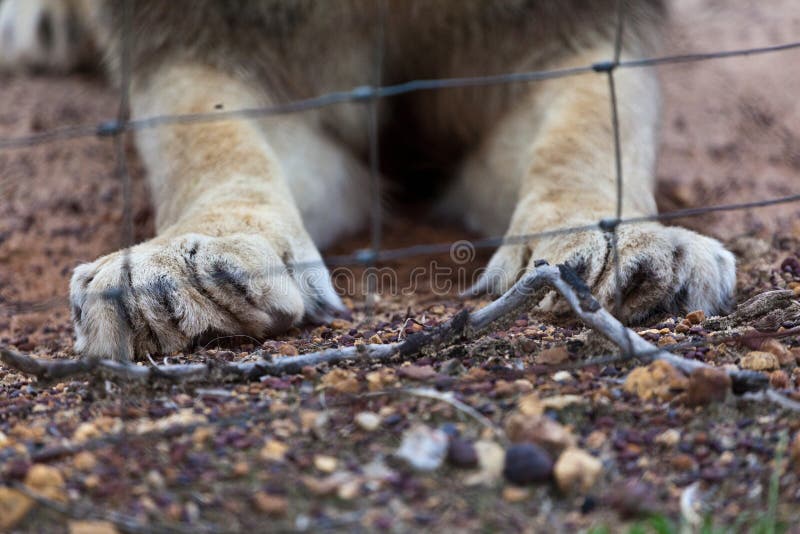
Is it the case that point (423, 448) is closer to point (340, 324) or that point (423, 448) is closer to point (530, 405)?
point (530, 405)

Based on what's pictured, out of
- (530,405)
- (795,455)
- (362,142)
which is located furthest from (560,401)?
(362,142)

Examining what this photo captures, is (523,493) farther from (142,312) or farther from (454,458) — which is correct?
(142,312)

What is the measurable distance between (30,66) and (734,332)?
278 cm

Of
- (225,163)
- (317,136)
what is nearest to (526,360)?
(225,163)

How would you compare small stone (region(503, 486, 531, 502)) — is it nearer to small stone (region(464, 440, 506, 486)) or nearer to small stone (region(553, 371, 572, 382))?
small stone (region(464, 440, 506, 486))

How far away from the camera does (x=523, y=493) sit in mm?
1106

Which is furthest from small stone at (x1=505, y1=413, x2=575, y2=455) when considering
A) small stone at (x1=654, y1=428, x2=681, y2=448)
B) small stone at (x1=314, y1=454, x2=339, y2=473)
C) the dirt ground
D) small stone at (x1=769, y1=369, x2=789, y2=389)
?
small stone at (x1=769, y1=369, x2=789, y2=389)

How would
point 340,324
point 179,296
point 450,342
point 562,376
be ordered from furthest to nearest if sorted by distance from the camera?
point 340,324, point 179,296, point 450,342, point 562,376

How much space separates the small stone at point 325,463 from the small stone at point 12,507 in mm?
314

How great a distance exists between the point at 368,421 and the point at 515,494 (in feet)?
0.71

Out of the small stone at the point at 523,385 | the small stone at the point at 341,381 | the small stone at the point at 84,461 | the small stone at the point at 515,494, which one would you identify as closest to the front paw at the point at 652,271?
the small stone at the point at 523,385

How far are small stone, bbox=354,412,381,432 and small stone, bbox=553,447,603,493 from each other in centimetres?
23

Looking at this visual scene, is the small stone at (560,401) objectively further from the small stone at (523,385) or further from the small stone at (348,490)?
the small stone at (348,490)

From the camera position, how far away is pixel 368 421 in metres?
1.22
